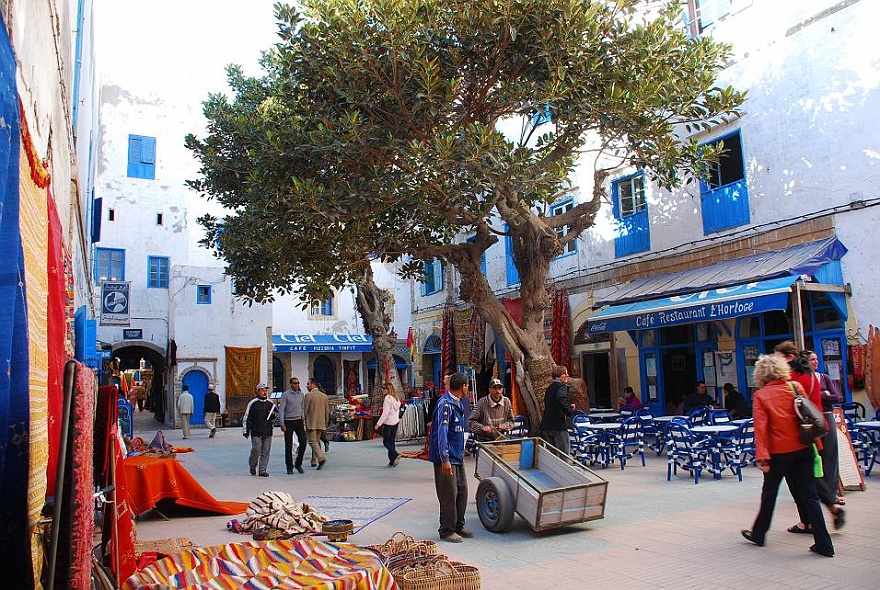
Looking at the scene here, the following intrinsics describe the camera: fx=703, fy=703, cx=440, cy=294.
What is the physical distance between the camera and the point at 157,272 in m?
25.6

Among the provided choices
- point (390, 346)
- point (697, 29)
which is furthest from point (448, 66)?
point (390, 346)

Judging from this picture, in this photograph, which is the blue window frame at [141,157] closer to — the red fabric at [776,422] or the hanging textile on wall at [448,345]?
the hanging textile on wall at [448,345]

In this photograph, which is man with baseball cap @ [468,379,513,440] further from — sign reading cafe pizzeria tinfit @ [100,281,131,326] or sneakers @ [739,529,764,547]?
sign reading cafe pizzeria tinfit @ [100,281,131,326]

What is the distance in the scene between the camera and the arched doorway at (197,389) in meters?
25.2

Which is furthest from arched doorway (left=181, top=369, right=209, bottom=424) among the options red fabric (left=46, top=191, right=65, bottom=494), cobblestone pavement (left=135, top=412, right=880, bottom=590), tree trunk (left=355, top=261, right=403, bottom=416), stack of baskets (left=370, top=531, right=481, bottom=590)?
red fabric (left=46, top=191, right=65, bottom=494)

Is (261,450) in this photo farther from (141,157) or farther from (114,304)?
(141,157)

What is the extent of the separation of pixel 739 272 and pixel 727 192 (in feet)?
6.95

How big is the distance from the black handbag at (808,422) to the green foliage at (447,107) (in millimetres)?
5722

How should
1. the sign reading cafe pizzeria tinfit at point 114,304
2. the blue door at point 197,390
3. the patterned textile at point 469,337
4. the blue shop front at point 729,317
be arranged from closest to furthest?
the blue shop front at point 729,317 → the patterned textile at point 469,337 → the sign reading cafe pizzeria tinfit at point 114,304 → the blue door at point 197,390

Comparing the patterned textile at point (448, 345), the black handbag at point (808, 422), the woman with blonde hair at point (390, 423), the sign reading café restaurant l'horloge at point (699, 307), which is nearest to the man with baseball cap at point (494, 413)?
the black handbag at point (808, 422)

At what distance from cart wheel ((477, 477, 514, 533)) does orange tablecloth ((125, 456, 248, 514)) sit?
3.28m

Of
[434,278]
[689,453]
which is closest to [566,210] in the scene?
[434,278]

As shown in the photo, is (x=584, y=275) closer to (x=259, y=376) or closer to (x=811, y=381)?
(x=811, y=381)

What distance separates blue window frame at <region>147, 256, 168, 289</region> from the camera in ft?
83.6
